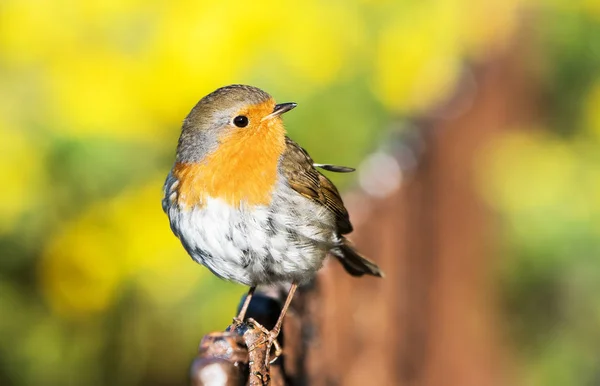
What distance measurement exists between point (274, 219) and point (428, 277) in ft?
4.47

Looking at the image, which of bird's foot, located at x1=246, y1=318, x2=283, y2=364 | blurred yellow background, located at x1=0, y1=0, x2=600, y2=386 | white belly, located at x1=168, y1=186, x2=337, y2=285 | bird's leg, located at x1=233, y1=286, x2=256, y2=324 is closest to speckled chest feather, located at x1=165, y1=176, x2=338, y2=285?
white belly, located at x1=168, y1=186, x2=337, y2=285

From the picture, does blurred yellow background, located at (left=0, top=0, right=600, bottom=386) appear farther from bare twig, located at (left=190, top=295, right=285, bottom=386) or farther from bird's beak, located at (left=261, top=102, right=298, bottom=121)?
bare twig, located at (left=190, top=295, right=285, bottom=386)

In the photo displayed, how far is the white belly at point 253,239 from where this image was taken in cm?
216

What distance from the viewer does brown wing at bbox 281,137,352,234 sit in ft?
7.95

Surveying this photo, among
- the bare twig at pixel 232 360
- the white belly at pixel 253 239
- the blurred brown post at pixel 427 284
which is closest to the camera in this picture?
the bare twig at pixel 232 360

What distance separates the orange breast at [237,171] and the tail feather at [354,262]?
1.24 feet

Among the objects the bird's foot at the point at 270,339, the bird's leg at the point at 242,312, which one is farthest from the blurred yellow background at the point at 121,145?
the bird's foot at the point at 270,339

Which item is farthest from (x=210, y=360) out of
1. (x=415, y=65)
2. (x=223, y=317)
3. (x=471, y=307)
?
(x=415, y=65)

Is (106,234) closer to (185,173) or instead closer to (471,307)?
(185,173)

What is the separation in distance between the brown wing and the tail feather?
5 cm

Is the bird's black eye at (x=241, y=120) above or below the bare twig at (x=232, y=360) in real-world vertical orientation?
above

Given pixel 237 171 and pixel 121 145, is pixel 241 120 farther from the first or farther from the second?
pixel 121 145

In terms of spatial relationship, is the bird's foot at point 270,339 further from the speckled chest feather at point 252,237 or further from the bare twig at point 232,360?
the speckled chest feather at point 252,237

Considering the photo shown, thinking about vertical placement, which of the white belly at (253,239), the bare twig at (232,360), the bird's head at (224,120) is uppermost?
the bird's head at (224,120)
